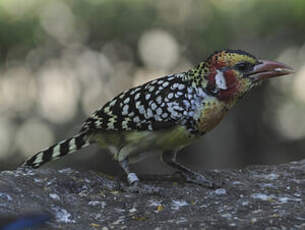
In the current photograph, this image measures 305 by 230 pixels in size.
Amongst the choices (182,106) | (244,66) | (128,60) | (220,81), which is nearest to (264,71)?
(244,66)

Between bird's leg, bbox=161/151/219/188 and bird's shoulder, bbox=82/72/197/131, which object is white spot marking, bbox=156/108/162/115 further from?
bird's leg, bbox=161/151/219/188

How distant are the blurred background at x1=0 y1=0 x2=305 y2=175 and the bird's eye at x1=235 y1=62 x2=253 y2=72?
297cm

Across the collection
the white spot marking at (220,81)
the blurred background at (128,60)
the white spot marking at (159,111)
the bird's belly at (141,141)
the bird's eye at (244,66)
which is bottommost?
the bird's belly at (141,141)

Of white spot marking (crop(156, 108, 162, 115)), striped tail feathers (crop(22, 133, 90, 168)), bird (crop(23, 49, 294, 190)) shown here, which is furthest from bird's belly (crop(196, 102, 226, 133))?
striped tail feathers (crop(22, 133, 90, 168))

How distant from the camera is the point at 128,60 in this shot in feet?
25.6

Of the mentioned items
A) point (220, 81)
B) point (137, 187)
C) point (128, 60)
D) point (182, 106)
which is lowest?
point (137, 187)

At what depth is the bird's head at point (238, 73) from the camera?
163 inches

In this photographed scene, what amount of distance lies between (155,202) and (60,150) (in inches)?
38.9

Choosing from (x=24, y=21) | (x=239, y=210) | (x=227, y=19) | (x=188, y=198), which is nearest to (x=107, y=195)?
(x=188, y=198)

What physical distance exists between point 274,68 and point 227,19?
3.25 m

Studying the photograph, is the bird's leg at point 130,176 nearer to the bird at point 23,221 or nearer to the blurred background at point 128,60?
the bird at point 23,221

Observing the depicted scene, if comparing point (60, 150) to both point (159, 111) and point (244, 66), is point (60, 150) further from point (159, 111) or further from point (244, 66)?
point (244, 66)

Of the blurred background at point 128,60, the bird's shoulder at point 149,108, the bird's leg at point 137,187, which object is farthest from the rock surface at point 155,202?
the blurred background at point 128,60

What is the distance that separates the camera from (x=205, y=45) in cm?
752
